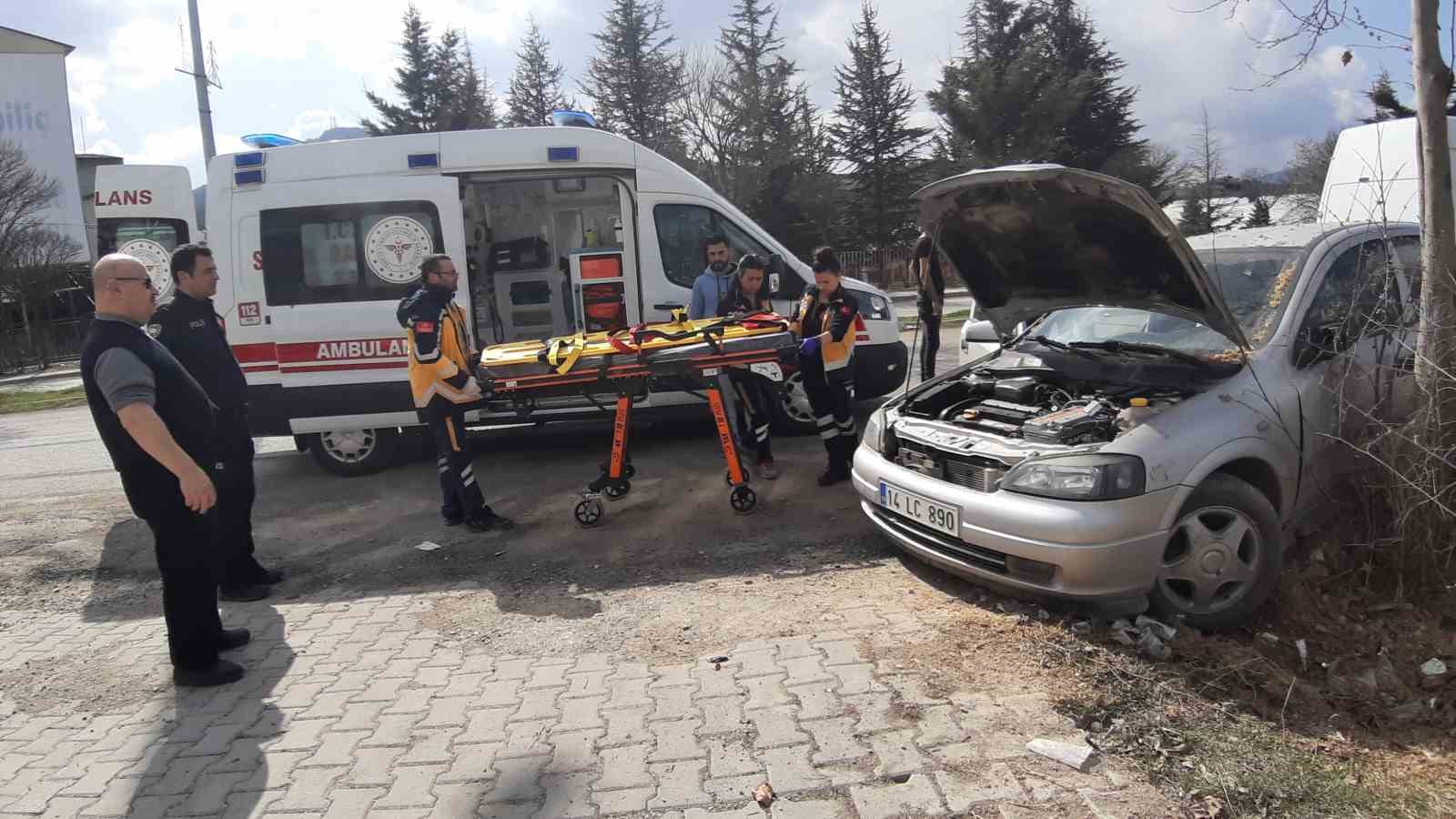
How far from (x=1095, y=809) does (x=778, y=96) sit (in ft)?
90.2

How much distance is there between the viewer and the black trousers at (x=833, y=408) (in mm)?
6074

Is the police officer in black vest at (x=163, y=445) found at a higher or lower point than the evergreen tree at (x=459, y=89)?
lower

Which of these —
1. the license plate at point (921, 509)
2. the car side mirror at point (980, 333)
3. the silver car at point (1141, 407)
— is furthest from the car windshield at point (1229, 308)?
the car side mirror at point (980, 333)

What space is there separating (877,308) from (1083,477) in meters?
4.20

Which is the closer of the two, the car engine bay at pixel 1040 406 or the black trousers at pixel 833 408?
the car engine bay at pixel 1040 406

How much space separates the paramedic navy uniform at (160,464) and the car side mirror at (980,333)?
19.2 ft

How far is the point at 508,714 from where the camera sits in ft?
11.4

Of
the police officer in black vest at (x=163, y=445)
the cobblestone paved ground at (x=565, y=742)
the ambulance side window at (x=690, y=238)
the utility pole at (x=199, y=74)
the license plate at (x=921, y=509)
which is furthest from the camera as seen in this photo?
the utility pole at (x=199, y=74)

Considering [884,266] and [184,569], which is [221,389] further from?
[884,266]

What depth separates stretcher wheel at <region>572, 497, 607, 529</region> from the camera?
5711mm

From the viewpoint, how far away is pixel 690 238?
25.0ft

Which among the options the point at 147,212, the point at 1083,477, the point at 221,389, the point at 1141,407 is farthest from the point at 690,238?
Result: the point at 147,212

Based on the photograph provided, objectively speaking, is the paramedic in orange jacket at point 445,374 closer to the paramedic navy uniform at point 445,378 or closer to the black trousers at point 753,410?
the paramedic navy uniform at point 445,378

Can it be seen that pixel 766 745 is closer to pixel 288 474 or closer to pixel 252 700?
pixel 252 700
